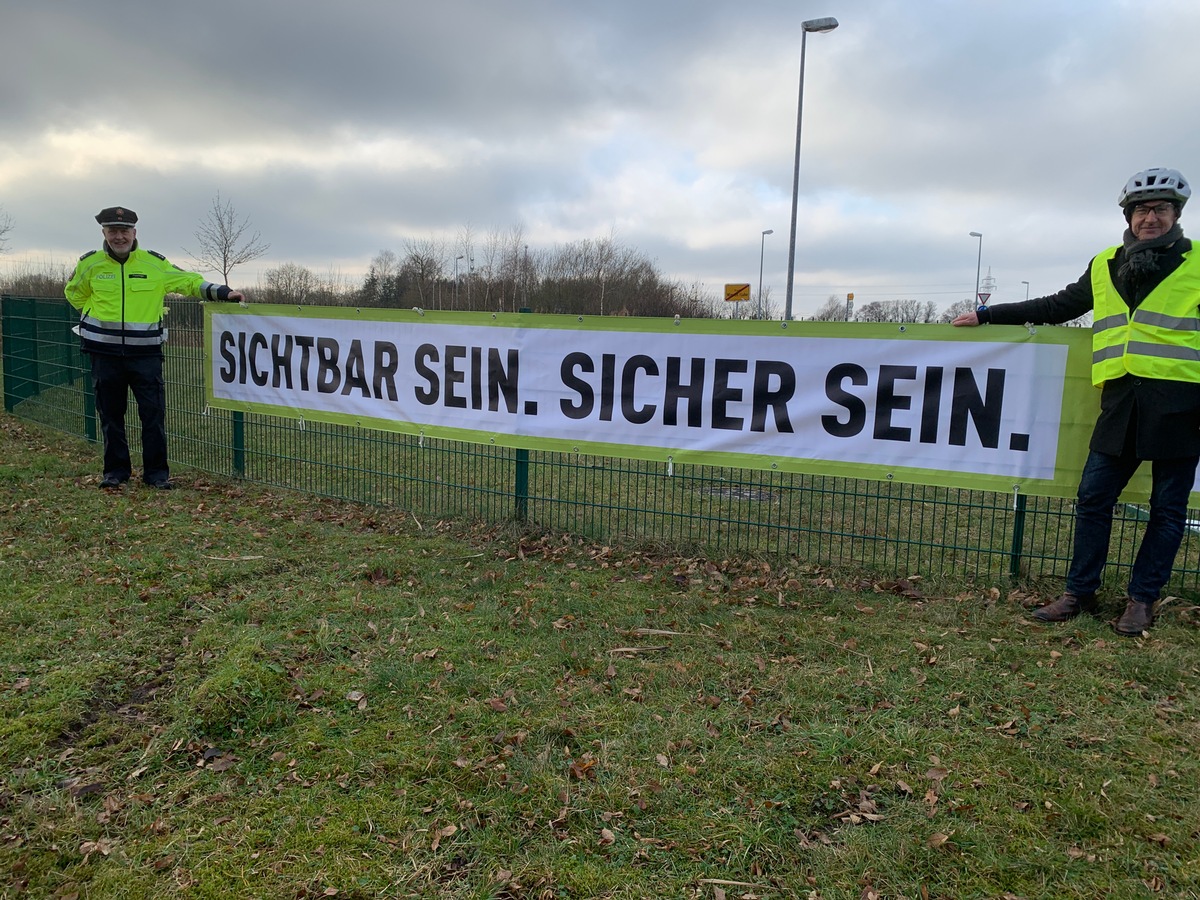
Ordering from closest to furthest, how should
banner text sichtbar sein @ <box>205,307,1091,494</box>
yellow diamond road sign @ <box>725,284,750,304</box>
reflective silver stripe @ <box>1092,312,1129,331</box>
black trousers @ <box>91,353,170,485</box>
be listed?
reflective silver stripe @ <box>1092,312,1129,331</box> < banner text sichtbar sein @ <box>205,307,1091,494</box> < black trousers @ <box>91,353,170,485</box> < yellow diamond road sign @ <box>725,284,750,304</box>

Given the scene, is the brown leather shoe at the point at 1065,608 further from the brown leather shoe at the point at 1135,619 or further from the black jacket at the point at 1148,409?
the black jacket at the point at 1148,409

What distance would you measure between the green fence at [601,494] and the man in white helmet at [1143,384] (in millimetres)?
337

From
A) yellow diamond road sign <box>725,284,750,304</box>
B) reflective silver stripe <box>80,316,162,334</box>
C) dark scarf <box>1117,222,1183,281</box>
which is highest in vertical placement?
yellow diamond road sign <box>725,284,750,304</box>

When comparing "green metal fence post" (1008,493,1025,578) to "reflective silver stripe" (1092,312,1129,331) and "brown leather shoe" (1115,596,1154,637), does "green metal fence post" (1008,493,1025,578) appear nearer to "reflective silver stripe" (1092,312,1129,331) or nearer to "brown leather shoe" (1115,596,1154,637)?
"brown leather shoe" (1115,596,1154,637)

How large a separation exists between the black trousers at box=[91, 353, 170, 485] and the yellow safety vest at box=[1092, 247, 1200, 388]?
7.61 meters

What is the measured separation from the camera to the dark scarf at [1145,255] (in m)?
4.18

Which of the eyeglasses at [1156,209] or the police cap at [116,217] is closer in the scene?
the eyeglasses at [1156,209]

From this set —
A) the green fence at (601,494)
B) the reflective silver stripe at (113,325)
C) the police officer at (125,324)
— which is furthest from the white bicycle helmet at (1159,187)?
the reflective silver stripe at (113,325)

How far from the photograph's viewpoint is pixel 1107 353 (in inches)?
176

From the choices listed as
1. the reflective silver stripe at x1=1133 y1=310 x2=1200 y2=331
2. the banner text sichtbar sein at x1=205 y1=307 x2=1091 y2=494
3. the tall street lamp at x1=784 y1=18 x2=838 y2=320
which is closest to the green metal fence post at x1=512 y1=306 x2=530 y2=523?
the banner text sichtbar sein at x1=205 y1=307 x2=1091 y2=494

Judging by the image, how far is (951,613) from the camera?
15.5 ft

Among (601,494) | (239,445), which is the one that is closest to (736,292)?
(601,494)

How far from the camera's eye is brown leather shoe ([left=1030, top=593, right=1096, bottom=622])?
462cm

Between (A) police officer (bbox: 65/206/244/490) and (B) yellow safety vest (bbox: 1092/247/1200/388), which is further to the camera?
(A) police officer (bbox: 65/206/244/490)
